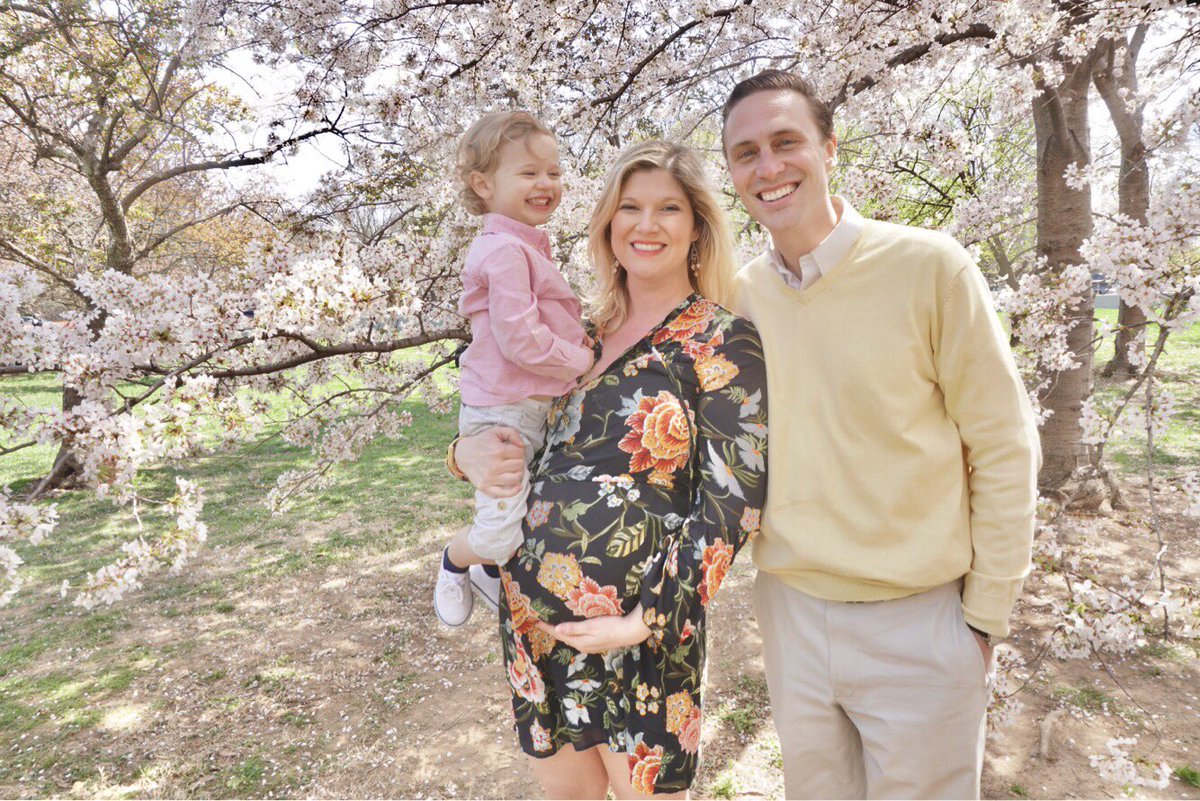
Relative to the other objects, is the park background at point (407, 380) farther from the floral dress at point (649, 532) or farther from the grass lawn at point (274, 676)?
the floral dress at point (649, 532)

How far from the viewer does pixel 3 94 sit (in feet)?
18.7

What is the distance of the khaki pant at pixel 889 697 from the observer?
5.03 ft

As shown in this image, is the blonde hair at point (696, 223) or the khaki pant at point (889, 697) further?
the blonde hair at point (696, 223)

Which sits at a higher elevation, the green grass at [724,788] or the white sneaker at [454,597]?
the white sneaker at [454,597]

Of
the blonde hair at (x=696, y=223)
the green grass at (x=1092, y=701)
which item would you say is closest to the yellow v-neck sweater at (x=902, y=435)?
the blonde hair at (x=696, y=223)

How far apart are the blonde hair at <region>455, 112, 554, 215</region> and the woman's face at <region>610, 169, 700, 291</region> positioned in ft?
1.72

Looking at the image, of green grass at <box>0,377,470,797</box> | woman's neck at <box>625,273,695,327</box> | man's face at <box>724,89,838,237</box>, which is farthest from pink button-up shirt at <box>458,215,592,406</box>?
green grass at <box>0,377,470,797</box>

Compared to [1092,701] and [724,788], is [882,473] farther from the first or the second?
[1092,701]

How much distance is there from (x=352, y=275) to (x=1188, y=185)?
3.72m

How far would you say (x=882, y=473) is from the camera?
5.07 feet

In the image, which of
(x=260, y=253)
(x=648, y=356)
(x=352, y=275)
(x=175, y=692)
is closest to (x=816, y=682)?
(x=648, y=356)

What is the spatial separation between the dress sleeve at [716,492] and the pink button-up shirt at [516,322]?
45 cm

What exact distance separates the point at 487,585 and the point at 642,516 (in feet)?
2.41

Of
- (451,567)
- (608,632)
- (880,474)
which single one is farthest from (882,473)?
(451,567)
